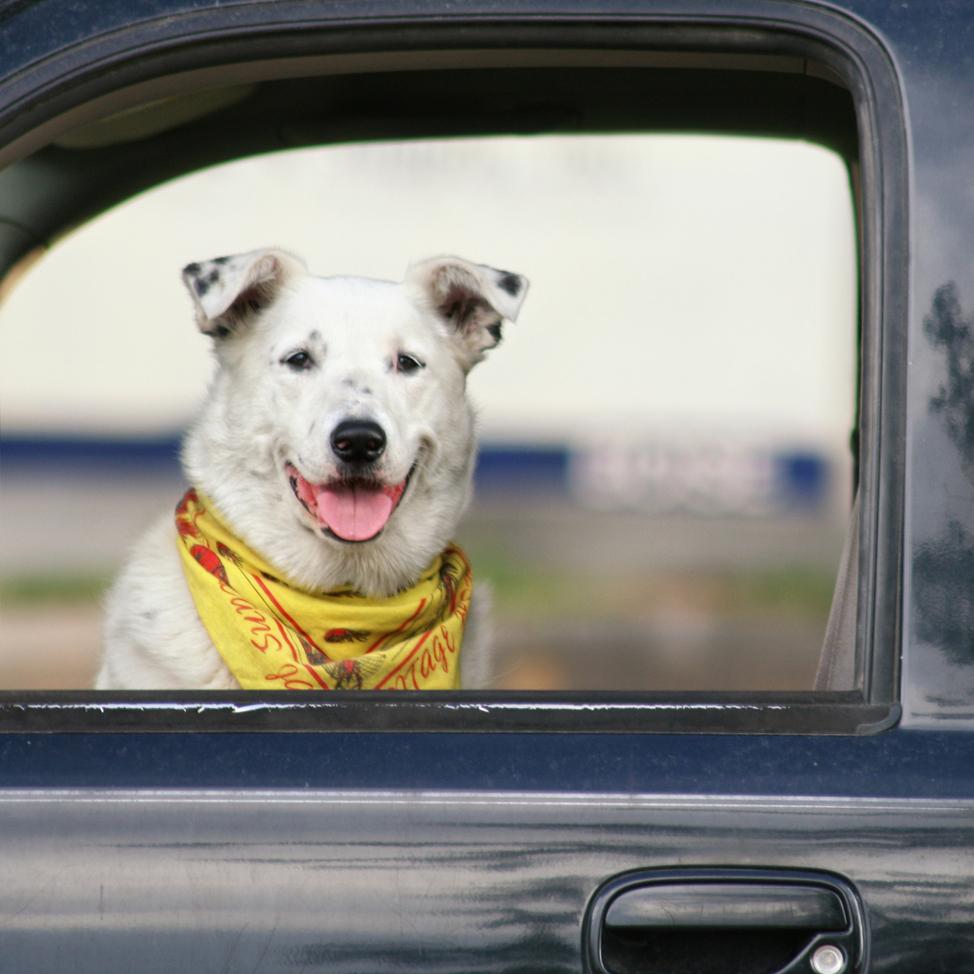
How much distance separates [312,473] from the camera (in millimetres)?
2287

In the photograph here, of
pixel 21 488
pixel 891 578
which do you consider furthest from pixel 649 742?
pixel 21 488

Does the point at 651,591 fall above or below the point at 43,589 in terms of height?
above

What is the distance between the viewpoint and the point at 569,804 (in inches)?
44.6

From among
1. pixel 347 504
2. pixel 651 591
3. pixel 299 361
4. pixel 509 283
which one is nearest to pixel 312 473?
pixel 347 504

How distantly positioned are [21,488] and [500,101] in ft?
24.8

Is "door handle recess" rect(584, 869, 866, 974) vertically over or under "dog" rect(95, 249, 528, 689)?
under

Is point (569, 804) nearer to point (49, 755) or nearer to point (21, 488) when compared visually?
point (49, 755)

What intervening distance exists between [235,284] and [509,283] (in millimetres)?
591

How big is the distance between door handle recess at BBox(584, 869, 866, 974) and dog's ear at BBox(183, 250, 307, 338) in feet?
5.06

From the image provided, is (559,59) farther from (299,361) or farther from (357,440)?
(299,361)

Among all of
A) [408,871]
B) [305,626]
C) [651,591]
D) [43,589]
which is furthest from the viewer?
[651,591]

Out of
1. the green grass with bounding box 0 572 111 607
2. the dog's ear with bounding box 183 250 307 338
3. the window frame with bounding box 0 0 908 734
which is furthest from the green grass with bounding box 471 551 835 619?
the window frame with bounding box 0 0 908 734

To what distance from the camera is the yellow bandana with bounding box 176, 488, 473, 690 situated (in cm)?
192

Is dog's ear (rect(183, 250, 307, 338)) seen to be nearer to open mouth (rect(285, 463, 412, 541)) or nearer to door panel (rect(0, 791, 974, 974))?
open mouth (rect(285, 463, 412, 541))
